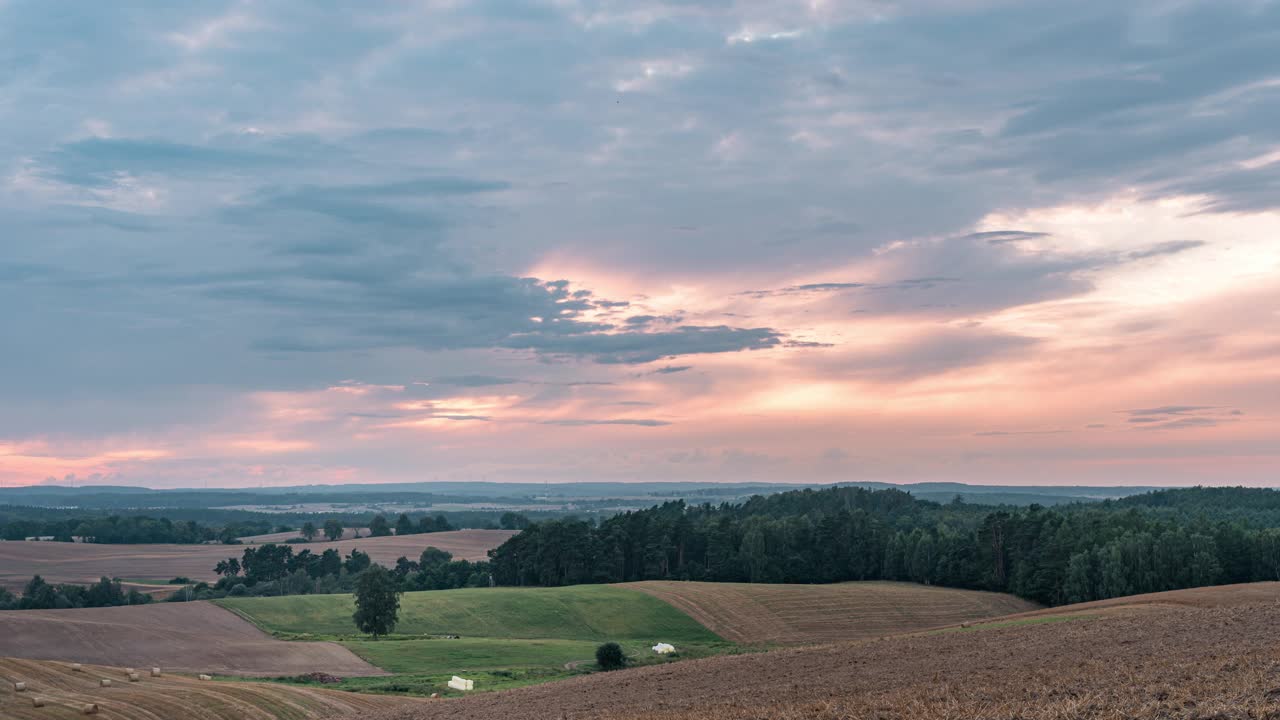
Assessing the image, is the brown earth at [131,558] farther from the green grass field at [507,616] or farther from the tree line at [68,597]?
the green grass field at [507,616]

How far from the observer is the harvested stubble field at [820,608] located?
287ft

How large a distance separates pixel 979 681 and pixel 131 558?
17869 cm

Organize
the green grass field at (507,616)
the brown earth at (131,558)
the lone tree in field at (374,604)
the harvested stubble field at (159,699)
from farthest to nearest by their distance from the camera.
Result: the brown earth at (131,558) < the green grass field at (507,616) < the lone tree in field at (374,604) < the harvested stubble field at (159,699)

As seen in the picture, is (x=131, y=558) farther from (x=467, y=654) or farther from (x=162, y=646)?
(x=467, y=654)

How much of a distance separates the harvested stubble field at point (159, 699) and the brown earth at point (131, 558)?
352 feet

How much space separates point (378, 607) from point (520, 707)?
5882 centimetres

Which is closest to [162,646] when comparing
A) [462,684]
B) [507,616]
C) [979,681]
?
[507,616]

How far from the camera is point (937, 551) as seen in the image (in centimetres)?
12938

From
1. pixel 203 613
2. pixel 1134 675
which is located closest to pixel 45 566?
pixel 203 613

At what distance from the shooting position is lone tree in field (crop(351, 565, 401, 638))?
295 feet

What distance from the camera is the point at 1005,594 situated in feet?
371

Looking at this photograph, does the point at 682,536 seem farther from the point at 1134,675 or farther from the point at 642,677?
the point at 1134,675

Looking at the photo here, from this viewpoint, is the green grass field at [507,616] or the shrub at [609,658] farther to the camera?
the green grass field at [507,616]

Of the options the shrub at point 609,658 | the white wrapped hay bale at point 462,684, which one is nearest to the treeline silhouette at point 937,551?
the shrub at point 609,658
